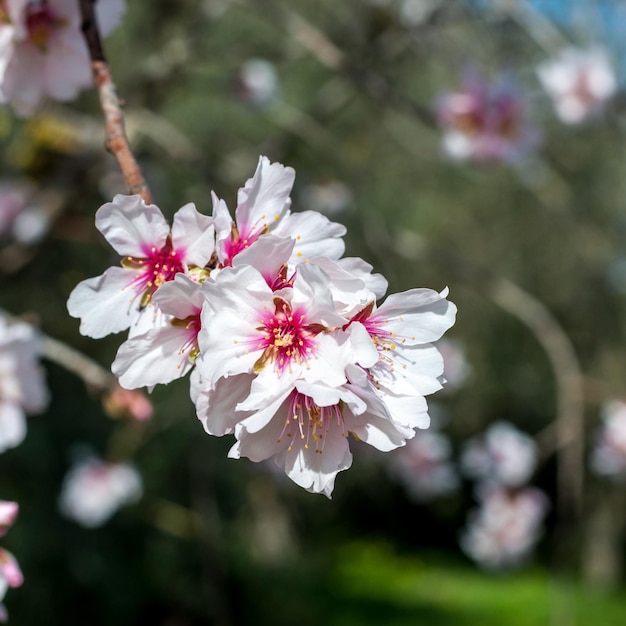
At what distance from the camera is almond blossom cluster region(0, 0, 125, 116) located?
982mm

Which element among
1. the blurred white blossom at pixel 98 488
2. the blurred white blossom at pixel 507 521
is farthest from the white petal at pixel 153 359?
the blurred white blossom at pixel 507 521

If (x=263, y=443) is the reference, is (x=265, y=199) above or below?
above

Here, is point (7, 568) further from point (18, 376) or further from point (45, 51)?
point (45, 51)

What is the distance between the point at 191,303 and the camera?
71cm

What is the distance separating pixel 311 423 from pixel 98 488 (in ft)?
6.76

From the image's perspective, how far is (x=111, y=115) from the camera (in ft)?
2.61

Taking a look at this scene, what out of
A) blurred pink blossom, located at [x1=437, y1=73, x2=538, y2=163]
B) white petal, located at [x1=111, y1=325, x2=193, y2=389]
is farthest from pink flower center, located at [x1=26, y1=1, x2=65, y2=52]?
blurred pink blossom, located at [x1=437, y1=73, x2=538, y2=163]


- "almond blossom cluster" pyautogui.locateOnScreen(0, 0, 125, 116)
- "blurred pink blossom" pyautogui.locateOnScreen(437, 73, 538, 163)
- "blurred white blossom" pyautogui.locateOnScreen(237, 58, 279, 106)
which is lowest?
"almond blossom cluster" pyautogui.locateOnScreen(0, 0, 125, 116)

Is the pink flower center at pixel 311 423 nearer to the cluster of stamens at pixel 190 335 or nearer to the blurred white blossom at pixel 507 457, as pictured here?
the cluster of stamens at pixel 190 335

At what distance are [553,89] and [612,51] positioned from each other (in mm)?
1655

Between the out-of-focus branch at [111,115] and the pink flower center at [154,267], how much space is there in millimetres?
61

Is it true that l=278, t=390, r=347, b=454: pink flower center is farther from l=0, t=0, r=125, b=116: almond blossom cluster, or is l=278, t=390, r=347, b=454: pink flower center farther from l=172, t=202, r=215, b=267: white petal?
l=0, t=0, r=125, b=116: almond blossom cluster

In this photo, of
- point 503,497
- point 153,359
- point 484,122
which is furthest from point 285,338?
point 503,497

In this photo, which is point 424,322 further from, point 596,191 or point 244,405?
point 596,191
